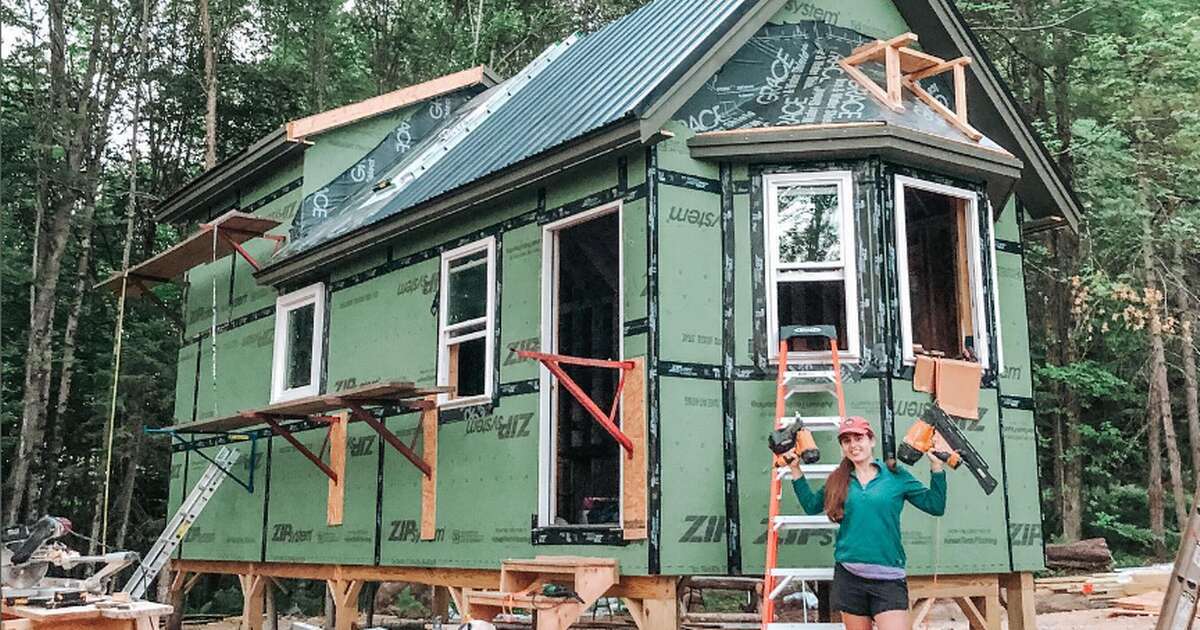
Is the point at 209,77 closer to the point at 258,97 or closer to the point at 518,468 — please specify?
the point at 258,97

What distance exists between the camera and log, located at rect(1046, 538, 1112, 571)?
18.0 metres

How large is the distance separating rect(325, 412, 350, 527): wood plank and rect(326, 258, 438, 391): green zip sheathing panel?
1.49ft

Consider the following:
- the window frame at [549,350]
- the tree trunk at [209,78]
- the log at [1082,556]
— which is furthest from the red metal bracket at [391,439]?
the tree trunk at [209,78]

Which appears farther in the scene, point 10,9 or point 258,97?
point 258,97

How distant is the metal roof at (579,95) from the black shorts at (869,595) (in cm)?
383

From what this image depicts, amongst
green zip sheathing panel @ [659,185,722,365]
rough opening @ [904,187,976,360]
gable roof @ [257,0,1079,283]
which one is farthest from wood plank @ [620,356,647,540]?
rough opening @ [904,187,976,360]

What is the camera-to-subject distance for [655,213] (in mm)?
7957

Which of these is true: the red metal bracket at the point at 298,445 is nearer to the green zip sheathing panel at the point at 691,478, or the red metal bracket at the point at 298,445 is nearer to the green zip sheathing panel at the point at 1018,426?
the green zip sheathing panel at the point at 691,478

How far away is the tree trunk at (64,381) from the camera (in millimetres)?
22625

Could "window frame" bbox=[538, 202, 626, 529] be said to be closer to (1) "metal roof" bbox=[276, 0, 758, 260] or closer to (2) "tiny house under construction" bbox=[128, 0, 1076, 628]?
(2) "tiny house under construction" bbox=[128, 0, 1076, 628]

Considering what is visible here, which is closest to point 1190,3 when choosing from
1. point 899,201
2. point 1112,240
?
point 1112,240

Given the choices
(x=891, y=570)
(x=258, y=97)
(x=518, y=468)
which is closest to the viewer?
(x=891, y=570)

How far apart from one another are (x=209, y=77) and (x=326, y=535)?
54.4ft

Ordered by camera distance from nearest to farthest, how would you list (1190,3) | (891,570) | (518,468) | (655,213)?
(891,570), (655,213), (518,468), (1190,3)
